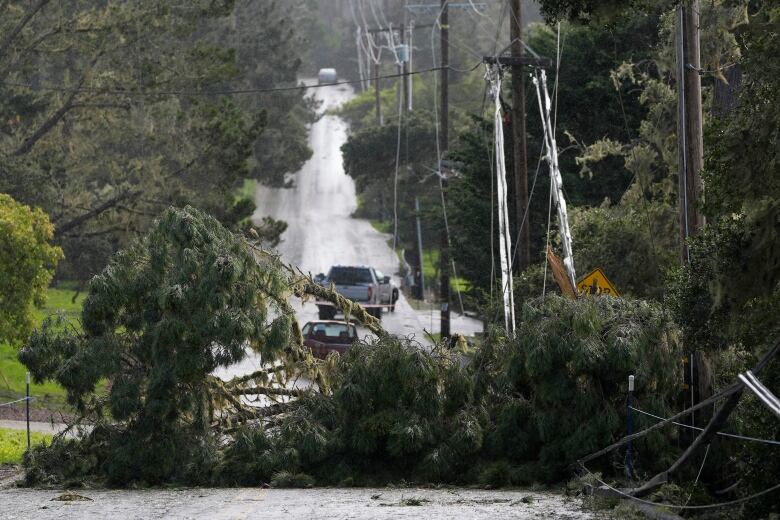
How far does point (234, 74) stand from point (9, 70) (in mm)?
7149

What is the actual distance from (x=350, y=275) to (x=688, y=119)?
107 feet

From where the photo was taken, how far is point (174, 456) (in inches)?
699

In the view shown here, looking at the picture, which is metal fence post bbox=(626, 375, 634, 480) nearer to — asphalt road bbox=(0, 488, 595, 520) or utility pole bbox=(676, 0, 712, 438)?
asphalt road bbox=(0, 488, 595, 520)

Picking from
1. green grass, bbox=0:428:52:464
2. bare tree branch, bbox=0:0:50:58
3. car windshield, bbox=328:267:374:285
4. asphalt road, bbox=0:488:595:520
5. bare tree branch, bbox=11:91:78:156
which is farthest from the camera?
car windshield, bbox=328:267:374:285

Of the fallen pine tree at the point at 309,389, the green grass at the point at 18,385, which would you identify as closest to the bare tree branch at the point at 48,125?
the green grass at the point at 18,385

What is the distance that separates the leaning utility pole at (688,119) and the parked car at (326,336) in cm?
1740

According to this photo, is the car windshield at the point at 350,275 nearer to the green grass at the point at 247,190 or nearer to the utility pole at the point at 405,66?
the utility pole at the point at 405,66

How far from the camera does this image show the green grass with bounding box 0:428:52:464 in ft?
69.9

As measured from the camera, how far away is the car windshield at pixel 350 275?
4941 cm

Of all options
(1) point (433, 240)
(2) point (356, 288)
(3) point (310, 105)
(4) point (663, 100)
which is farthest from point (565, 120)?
(3) point (310, 105)

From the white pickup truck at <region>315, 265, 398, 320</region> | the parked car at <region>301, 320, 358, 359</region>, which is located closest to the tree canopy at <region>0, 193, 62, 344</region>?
the parked car at <region>301, 320, 358, 359</region>

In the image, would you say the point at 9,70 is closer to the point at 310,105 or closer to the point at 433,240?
the point at 433,240

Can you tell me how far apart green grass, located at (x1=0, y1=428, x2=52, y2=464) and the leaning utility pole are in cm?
1030

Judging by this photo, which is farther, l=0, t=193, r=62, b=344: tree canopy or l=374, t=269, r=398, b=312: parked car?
l=374, t=269, r=398, b=312: parked car
